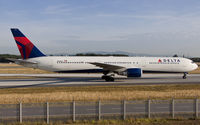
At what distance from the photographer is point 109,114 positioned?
1447 centimetres

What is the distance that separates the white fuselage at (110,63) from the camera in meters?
37.8

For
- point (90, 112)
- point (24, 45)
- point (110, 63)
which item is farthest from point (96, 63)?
point (90, 112)

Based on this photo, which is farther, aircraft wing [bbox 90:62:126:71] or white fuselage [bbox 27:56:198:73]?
white fuselage [bbox 27:56:198:73]

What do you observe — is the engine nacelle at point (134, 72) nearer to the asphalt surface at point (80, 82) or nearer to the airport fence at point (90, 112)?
the asphalt surface at point (80, 82)

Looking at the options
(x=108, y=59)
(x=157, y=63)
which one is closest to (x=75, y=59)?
(x=108, y=59)

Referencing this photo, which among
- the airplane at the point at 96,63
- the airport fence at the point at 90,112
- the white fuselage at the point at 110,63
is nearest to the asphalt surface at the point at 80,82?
the airplane at the point at 96,63

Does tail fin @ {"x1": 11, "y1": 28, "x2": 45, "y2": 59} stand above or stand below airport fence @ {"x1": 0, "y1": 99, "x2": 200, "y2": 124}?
above

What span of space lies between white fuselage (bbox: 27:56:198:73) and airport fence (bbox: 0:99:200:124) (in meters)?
20.4

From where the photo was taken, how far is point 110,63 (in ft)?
129

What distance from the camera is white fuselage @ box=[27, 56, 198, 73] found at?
37750 millimetres

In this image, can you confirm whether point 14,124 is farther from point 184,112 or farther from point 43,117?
point 184,112

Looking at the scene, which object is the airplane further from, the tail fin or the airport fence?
the airport fence

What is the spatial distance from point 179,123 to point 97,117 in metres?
4.28

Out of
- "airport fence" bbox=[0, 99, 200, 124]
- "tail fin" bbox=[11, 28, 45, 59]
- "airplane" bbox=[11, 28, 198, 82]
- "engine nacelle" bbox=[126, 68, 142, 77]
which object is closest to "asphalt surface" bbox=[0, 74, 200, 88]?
"engine nacelle" bbox=[126, 68, 142, 77]
